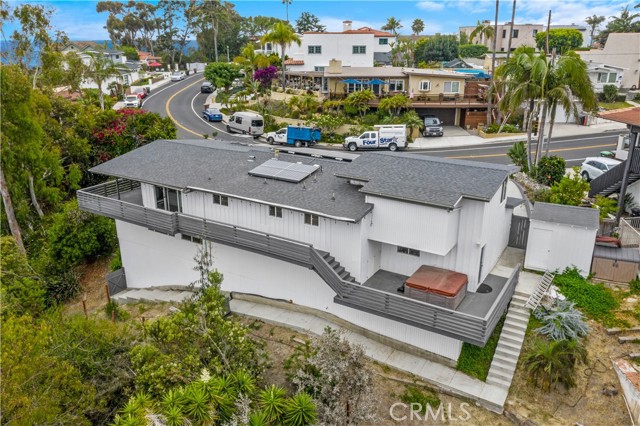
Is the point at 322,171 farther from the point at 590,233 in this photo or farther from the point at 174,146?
the point at 590,233

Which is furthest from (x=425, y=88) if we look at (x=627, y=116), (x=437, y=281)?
(x=437, y=281)

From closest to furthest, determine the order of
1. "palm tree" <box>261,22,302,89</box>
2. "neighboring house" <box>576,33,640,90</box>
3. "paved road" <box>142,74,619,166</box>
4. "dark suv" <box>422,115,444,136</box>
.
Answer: "paved road" <box>142,74,619,166</box>
"dark suv" <box>422,115,444,136</box>
"palm tree" <box>261,22,302,89</box>
"neighboring house" <box>576,33,640,90</box>

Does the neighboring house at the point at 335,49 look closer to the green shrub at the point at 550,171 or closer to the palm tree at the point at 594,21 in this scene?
the green shrub at the point at 550,171

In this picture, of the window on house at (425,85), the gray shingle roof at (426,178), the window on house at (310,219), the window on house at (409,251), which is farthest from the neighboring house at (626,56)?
the window on house at (310,219)

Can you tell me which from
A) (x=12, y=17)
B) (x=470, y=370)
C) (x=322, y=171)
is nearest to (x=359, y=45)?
(x=12, y=17)

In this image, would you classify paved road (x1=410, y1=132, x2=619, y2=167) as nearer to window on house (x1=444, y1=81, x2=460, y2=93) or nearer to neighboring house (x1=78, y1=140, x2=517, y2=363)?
window on house (x1=444, y1=81, x2=460, y2=93)

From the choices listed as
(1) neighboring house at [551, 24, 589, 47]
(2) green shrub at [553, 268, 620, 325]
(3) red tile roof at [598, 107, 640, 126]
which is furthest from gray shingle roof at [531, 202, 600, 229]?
(1) neighboring house at [551, 24, 589, 47]

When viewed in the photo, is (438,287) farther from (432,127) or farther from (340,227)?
(432,127)
